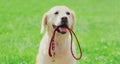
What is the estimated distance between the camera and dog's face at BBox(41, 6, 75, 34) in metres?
8.67

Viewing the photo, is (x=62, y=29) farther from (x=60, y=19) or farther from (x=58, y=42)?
(x=58, y=42)

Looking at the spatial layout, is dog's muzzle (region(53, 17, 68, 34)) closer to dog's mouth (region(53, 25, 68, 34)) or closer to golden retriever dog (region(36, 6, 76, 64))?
dog's mouth (region(53, 25, 68, 34))

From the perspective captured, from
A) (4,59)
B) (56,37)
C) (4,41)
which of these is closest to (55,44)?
(56,37)

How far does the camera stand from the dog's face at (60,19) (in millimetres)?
8672

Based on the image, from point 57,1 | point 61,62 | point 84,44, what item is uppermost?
point 61,62

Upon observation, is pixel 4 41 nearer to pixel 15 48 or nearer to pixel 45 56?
pixel 15 48

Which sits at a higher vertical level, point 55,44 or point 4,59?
point 55,44

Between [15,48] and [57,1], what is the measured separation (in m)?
26.5

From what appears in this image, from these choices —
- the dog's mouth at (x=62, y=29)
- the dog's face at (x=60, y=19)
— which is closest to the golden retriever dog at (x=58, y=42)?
the dog's face at (x=60, y=19)

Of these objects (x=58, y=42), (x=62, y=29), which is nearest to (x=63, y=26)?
(x=62, y=29)

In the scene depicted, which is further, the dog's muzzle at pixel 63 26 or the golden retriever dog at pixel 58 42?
the golden retriever dog at pixel 58 42

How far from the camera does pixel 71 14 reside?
29.9 feet

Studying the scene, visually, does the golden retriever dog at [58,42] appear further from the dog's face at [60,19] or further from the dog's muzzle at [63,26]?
the dog's muzzle at [63,26]

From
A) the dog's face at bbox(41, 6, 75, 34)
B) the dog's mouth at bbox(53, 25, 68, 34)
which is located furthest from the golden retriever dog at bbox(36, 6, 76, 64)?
the dog's mouth at bbox(53, 25, 68, 34)
